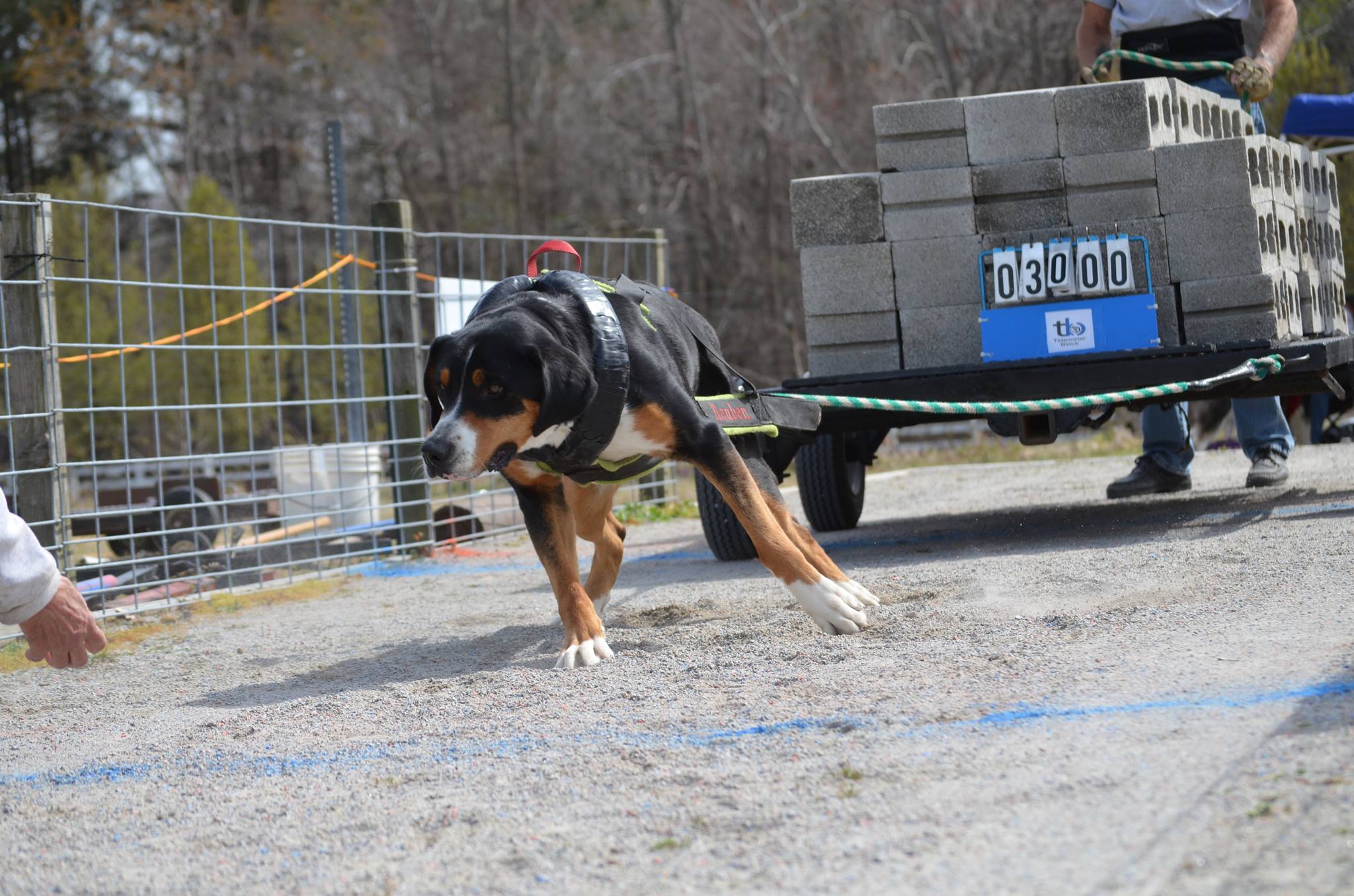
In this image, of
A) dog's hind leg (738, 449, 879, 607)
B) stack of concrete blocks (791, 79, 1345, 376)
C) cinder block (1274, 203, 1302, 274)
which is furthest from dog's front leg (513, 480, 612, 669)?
cinder block (1274, 203, 1302, 274)

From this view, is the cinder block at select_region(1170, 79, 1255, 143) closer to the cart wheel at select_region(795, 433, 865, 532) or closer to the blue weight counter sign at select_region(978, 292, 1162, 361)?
the blue weight counter sign at select_region(978, 292, 1162, 361)

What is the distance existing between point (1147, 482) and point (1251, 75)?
218 cm

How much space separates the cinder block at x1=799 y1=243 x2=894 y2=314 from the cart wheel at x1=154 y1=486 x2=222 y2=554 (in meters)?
2.82

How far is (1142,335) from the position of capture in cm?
552

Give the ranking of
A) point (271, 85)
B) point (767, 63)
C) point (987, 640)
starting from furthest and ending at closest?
point (271, 85)
point (767, 63)
point (987, 640)

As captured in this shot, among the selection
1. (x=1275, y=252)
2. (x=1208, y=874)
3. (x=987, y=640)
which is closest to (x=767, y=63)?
(x=1275, y=252)

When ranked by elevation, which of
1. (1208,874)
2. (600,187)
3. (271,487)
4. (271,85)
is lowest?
(1208,874)

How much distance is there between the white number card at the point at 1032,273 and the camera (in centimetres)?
560

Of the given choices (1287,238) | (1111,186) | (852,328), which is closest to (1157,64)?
(1287,238)

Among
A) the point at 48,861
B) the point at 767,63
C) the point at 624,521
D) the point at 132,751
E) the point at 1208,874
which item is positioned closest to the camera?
the point at 1208,874

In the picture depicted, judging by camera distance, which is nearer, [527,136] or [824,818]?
[824,818]

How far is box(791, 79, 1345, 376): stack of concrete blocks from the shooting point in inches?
216

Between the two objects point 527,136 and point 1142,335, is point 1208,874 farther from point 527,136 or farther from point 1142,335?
point 527,136

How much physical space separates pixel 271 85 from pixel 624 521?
2296cm
